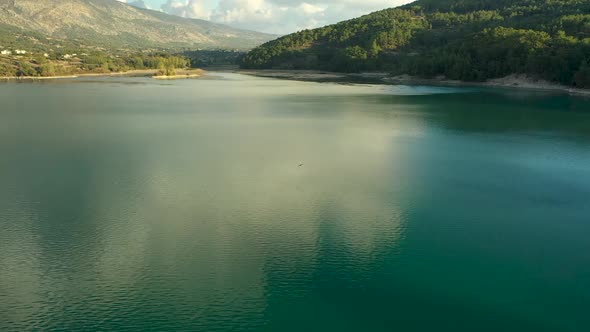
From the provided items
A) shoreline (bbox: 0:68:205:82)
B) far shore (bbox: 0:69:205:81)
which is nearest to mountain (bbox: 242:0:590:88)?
far shore (bbox: 0:69:205:81)

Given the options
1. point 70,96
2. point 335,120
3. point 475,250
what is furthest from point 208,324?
point 70,96

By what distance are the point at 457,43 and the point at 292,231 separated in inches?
4047

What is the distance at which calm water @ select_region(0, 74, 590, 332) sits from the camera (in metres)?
14.7

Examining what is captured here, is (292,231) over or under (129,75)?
over

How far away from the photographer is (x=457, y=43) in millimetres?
111188

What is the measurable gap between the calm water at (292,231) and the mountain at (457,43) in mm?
50441

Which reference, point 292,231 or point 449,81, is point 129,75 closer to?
point 449,81

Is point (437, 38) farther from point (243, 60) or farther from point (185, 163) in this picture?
point (185, 163)

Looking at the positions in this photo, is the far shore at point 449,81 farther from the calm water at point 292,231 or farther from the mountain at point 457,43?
the calm water at point 292,231

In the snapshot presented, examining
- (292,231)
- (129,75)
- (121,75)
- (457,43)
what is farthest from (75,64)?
(292,231)

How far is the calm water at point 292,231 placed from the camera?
14719 millimetres

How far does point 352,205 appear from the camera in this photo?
23.9 m

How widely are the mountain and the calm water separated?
165 ft

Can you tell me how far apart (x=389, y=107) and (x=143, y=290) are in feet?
172
